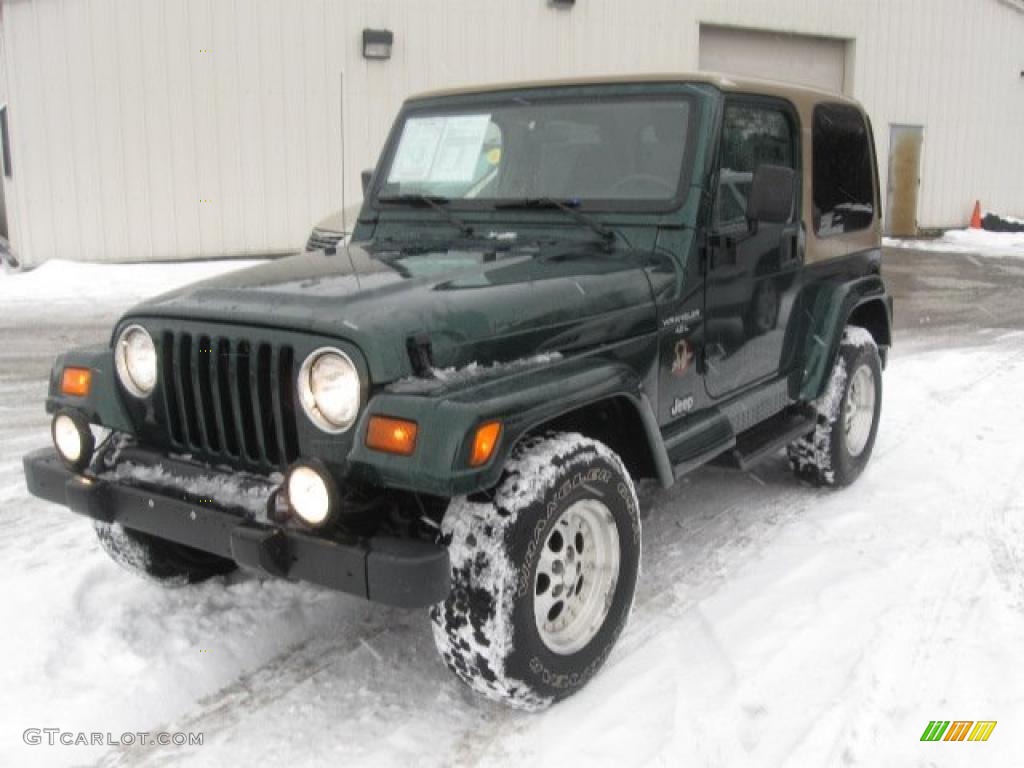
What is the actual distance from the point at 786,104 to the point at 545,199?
1.36 metres

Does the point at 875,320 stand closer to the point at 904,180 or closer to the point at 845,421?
the point at 845,421

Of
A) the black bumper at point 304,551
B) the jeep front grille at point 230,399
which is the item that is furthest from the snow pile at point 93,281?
the black bumper at point 304,551

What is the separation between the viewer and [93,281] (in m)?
12.6

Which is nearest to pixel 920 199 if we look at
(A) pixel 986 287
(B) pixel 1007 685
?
(A) pixel 986 287

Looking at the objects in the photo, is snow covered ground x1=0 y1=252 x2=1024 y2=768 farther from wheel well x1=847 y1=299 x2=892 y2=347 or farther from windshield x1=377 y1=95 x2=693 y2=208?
windshield x1=377 y1=95 x2=693 y2=208

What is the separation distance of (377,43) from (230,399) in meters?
12.3

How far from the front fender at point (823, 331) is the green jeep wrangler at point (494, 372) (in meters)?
0.01

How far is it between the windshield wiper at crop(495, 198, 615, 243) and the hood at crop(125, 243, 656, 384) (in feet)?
0.30

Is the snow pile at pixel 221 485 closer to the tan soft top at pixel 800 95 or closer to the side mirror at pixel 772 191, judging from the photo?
the side mirror at pixel 772 191

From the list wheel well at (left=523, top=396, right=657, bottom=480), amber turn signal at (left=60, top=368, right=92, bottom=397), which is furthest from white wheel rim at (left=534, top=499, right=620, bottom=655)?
amber turn signal at (left=60, top=368, right=92, bottom=397)

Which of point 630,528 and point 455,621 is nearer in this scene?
point 455,621

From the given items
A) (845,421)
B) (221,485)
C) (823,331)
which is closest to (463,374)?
(221,485)

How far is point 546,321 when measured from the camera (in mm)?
3303

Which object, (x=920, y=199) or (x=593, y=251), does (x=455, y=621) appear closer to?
(x=593, y=251)
